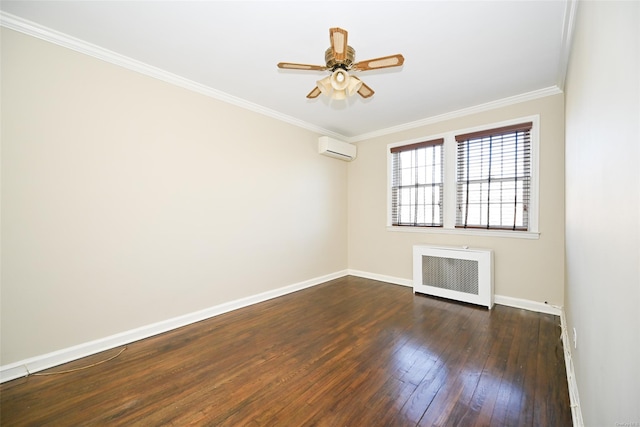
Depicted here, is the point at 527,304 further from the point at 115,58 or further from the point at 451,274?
the point at 115,58

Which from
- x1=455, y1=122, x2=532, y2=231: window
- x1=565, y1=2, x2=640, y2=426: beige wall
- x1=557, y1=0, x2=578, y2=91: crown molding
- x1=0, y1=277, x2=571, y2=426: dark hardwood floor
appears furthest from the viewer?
x1=455, y1=122, x2=532, y2=231: window

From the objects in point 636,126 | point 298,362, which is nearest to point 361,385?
point 298,362

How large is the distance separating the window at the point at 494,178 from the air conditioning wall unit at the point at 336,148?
1.82 meters

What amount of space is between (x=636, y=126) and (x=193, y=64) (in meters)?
3.16

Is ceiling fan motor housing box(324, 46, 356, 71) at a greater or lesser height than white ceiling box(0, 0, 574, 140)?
lesser

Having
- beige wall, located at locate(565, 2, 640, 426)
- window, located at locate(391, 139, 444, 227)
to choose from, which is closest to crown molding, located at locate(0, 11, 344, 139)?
window, located at locate(391, 139, 444, 227)

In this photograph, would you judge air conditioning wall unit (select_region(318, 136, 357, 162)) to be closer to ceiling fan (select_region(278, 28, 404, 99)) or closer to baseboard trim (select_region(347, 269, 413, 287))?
ceiling fan (select_region(278, 28, 404, 99))

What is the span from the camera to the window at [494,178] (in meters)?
3.28

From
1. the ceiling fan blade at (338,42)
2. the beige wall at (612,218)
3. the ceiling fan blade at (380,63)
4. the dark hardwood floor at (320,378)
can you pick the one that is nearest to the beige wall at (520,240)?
the dark hardwood floor at (320,378)

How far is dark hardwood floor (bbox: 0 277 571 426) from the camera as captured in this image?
1591 mm

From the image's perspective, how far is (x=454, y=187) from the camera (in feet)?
12.5

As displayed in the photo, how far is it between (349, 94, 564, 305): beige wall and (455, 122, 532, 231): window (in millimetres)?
168

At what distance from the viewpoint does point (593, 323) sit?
118cm

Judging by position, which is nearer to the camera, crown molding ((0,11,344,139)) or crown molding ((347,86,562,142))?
crown molding ((0,11,344,139))
